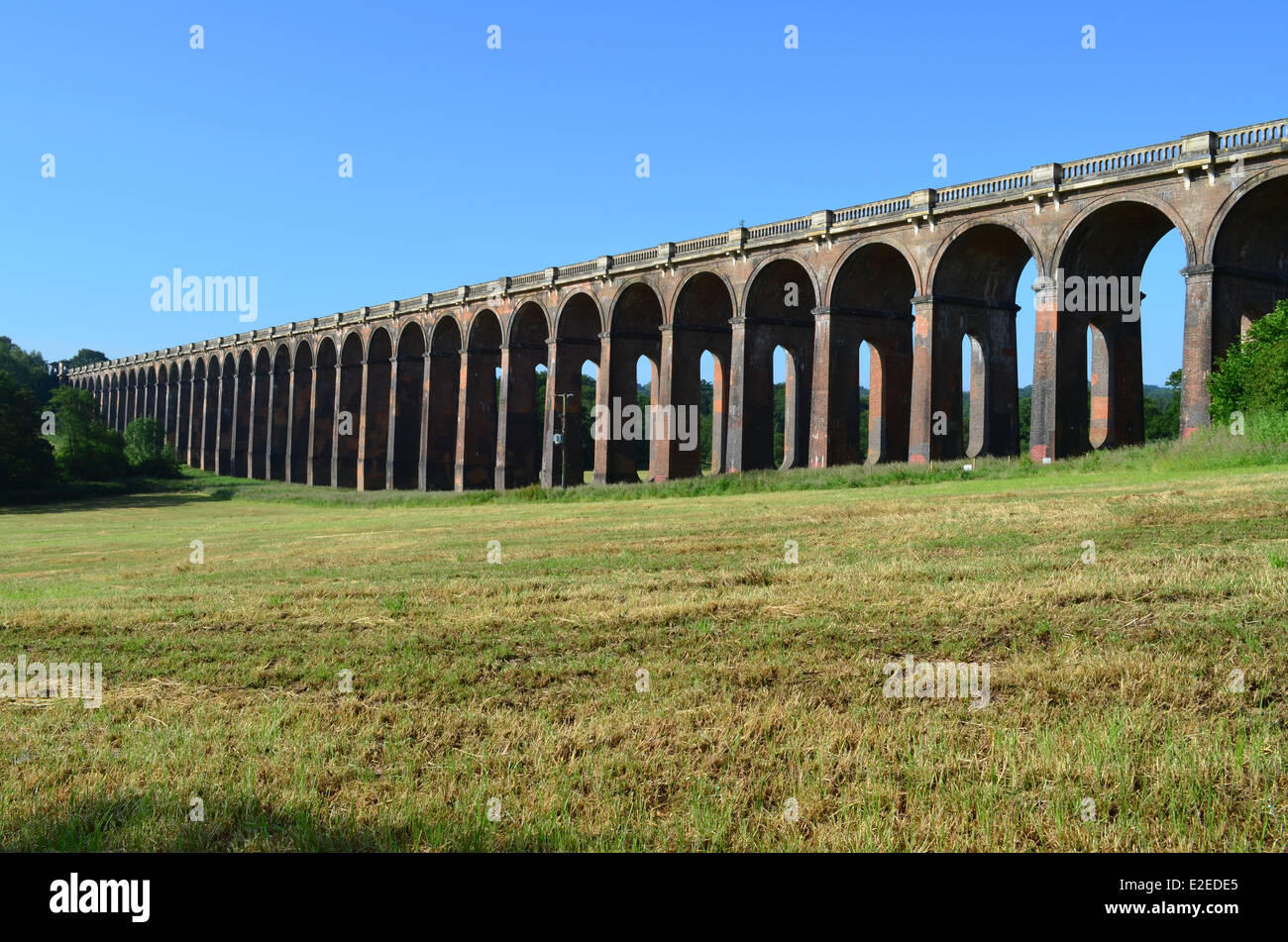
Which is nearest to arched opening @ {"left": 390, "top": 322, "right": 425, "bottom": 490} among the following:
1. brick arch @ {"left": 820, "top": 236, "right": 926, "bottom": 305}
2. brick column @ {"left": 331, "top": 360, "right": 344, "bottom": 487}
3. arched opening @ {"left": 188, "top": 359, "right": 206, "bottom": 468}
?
brick column @ {"left": 331, "top": 360, "right": 344, "bottom": 487}

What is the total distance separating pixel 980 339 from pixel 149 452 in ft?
221

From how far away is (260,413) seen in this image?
89812mm

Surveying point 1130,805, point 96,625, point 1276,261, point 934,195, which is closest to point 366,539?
point 96,625

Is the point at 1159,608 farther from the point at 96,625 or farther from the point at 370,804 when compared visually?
the point at 96,625

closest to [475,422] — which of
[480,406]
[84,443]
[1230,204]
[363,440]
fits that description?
[480,406]

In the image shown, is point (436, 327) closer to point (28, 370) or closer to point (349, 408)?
point (349, 408)

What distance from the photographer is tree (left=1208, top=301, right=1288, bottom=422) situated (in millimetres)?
28312

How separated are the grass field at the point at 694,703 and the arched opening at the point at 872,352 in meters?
28.7

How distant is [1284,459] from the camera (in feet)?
75.6

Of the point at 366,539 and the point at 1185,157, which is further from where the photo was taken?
the point at 1185,157

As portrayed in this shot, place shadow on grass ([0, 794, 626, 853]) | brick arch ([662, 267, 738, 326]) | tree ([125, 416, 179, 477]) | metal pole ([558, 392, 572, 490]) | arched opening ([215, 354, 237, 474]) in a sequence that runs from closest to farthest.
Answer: shadow on grass ([0, 794, 626, 853])
brick arch ([662, 267, 738, 326])
metal pole ([558, 392, 572, 490])
tree ([125, 416, 179, 477])
arched opening ([215, 354, 237, 474])

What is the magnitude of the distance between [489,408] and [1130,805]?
62.0 m

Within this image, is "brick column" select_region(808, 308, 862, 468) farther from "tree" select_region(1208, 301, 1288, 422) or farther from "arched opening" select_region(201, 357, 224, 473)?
"arched opening" select_region(201, 357, 224, 473)

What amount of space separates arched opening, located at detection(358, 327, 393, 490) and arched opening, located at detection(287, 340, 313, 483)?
8.83 m
